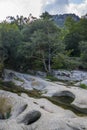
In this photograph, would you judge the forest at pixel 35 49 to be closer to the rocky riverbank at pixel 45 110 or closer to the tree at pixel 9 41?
the tree at pixel 9 41

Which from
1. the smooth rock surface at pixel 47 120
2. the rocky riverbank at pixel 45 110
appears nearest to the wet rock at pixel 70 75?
the rocky riverbank at pixel 45 110

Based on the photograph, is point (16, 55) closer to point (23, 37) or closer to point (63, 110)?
point (23, 37)

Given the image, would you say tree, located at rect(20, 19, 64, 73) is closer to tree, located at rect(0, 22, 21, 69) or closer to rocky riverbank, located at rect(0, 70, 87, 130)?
tree, located at rect(0, 22, 21, 69)

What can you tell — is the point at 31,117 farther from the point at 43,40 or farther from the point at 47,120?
the point at 43,40

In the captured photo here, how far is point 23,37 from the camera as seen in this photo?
61750mm

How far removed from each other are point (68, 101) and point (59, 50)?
2198cm

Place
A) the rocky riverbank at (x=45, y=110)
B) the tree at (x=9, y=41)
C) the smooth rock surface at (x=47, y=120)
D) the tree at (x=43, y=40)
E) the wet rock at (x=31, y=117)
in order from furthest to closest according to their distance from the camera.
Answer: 1. the tree at (x=43, y=40)
2. the tree at (x=9, y=41)
3. the wet rock at (x=31, y=117)
4. the rocky riverbank at (x=45, y=110)
5. the smooth rock surface at (x=47, y=120)

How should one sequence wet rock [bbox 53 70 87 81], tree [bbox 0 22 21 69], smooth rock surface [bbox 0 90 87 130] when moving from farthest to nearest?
tree [bbox 0 22 21 69]
wet rock [bbox 53 70 87 81]
smooth rock surface [bbox 0 90 87 130]

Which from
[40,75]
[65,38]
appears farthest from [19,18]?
[40,75]

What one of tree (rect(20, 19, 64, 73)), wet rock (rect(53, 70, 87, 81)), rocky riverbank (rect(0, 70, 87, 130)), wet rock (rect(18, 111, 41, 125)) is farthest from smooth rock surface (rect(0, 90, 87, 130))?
tree (rect(20, 19, 64, 73))

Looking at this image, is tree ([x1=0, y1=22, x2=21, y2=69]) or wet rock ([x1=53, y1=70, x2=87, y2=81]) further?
tree ([x1=0, y1=22, x2=21, y2=69])

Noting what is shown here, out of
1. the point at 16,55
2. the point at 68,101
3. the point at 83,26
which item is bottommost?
the point at 68,101

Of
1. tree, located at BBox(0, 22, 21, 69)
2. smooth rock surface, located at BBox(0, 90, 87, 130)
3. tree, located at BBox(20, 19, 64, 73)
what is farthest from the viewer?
tree, located at BBox(20, 19, 64, 73)

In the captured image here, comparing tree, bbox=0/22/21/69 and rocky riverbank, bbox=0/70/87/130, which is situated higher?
tree, bbox=0/22/21/69
